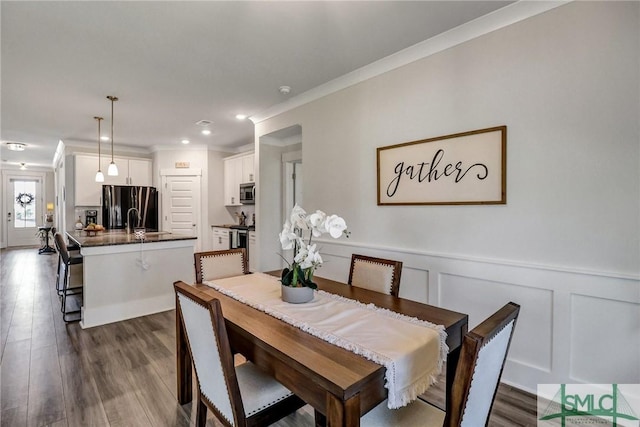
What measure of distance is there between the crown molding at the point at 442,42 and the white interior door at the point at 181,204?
149 inches

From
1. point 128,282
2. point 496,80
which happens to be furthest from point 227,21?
point 128,282

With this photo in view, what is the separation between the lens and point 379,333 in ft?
4.30

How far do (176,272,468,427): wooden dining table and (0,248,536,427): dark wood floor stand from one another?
0.81 metres

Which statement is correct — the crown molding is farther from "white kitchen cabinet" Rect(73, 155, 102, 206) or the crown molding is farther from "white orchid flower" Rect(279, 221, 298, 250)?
"white kitchen cabinet" Rect(73, 155, 102, 206)

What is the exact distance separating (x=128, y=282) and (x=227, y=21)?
2950 mm

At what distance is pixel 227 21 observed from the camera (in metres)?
2.18

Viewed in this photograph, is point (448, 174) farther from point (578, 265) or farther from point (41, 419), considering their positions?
point (41, 419)

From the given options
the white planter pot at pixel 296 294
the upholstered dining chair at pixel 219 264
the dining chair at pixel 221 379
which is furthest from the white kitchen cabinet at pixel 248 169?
the dining chair at pixel 221 379

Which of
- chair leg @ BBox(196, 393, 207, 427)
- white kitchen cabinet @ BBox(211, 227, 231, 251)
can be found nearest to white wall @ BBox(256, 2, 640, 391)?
chair leg @ BBox(196, 393, 207, 427)

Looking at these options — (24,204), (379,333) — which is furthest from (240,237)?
(24,204)

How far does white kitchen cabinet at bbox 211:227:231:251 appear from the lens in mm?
5956

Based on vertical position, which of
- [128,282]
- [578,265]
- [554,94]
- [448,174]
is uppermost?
[554,94]

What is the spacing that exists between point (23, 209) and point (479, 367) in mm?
12698

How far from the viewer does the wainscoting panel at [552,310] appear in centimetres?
173
